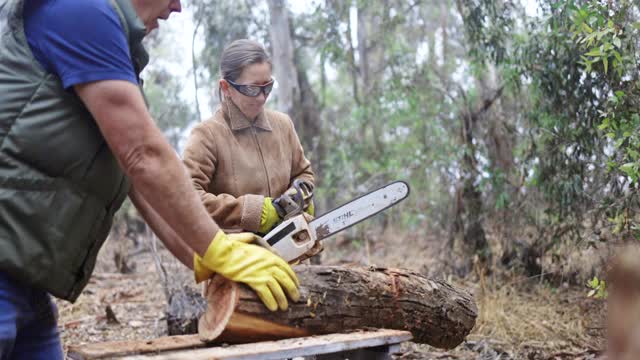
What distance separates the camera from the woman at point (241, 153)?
137 inches

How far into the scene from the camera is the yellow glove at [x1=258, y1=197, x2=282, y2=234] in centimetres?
348

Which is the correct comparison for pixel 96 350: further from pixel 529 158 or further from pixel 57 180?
pixel 529 158

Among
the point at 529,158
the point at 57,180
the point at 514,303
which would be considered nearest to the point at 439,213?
the point at 529,158

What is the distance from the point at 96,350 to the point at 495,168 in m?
5.85

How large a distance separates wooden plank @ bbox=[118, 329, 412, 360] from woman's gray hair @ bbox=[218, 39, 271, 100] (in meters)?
1.81

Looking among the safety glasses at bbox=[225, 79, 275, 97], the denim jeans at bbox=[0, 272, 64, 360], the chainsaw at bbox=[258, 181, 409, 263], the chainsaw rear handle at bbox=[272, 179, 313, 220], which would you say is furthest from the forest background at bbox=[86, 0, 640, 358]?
the denim jeans at bbox=[0, 272, 64, 360]

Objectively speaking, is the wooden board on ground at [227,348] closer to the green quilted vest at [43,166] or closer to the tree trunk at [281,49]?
the green quilted vest at [43,166]

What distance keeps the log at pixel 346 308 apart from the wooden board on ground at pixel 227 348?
0.13m

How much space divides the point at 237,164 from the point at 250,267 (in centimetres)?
149

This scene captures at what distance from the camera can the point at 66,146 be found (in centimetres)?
191

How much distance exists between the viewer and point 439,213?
8.79m

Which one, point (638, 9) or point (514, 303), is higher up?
point (638, 9)

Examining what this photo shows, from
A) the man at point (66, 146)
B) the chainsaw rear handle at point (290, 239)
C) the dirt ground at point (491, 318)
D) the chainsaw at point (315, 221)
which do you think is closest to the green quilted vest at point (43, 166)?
the man at point (66, 146)

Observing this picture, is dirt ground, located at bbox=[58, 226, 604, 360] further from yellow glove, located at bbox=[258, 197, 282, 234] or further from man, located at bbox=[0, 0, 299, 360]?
man, located at bbox=[0, 0, 299, 360]
